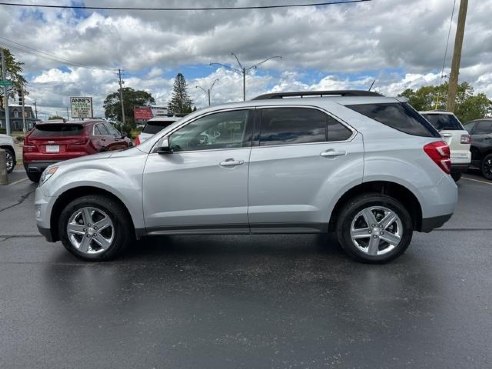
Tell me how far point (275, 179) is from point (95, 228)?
2092 millimetres

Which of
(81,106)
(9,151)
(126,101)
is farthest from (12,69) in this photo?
(126,101)

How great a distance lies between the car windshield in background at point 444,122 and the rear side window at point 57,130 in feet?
27.1

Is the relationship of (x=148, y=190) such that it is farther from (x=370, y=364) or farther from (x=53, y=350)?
(x=370, y=364)

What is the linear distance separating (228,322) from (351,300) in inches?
45.4

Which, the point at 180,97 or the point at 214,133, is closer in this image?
the point at 214,133

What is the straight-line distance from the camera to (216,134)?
186 inches

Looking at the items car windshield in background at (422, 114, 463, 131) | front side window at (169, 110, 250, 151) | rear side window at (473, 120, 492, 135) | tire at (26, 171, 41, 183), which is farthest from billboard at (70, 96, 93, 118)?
front side window at (169, 110, 250, 151)

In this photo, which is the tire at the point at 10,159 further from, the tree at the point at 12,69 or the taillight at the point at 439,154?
the tree at the point at 12,69

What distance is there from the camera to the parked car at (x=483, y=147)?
447 inches

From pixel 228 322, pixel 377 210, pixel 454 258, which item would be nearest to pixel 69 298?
pixel 228 322

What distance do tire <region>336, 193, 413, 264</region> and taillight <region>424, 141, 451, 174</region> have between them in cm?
59

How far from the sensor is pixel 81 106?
3784cm

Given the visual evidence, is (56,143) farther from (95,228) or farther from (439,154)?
(439,154)

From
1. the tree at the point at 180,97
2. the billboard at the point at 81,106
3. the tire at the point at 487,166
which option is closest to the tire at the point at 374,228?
the tire at the point at 487,166
